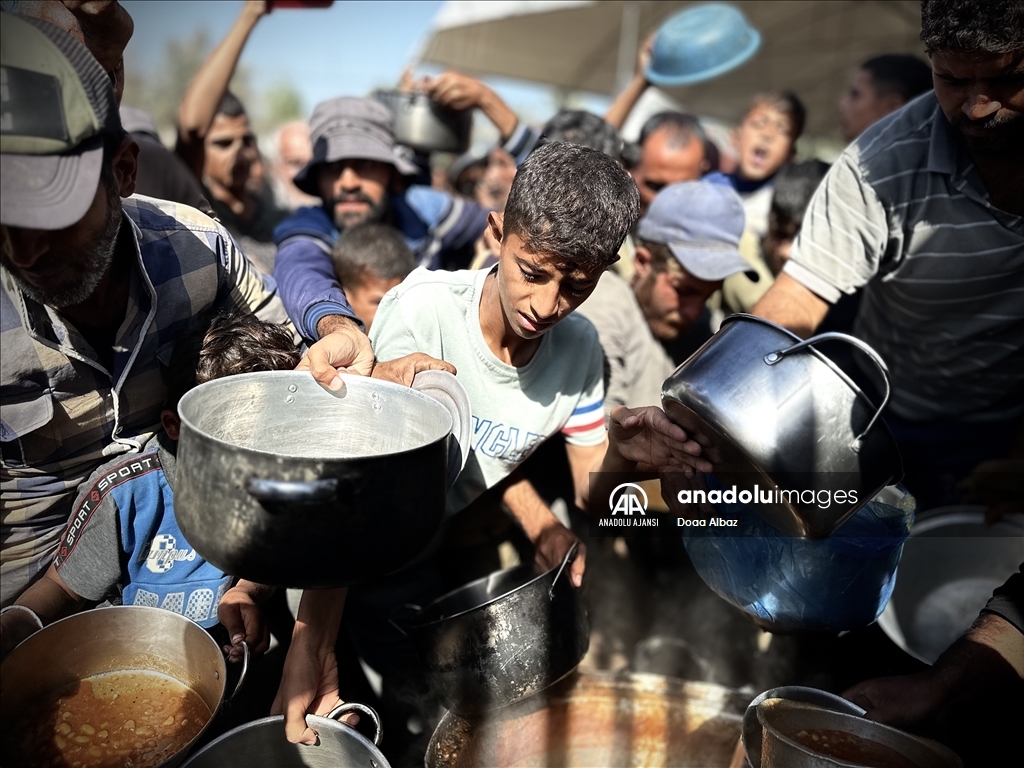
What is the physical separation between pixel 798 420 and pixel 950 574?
1.62 meters

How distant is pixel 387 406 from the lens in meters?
1.69

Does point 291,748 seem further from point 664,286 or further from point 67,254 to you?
point 664,286

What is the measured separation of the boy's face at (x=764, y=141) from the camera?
4.98 m

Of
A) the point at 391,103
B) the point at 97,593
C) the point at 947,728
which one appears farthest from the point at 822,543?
the point at 391,103

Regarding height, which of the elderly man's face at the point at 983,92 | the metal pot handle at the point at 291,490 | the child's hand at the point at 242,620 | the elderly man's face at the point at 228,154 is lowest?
the child's hand at the point at 242,620

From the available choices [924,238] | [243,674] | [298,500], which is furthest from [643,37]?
[298,500]

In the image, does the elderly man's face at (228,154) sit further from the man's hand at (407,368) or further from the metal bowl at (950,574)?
the metal bowl at (950,574)

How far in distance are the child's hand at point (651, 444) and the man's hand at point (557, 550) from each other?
26 cm

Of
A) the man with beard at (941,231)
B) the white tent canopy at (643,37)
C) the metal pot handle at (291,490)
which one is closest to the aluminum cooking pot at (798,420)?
the man with beard at (941,231)

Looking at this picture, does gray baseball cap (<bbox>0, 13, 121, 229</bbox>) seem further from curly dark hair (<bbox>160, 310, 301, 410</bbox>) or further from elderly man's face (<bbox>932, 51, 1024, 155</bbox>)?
elderly man's face (<bbox>932, 51, 1024, 155</bbox>)

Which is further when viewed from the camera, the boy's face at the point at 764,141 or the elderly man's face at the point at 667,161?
the boy's face at the point at 764,141

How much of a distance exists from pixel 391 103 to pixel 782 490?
2980 mm

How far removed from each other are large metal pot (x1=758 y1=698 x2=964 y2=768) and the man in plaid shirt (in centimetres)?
125

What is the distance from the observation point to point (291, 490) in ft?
4.08
